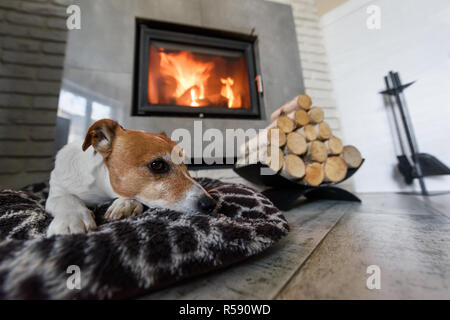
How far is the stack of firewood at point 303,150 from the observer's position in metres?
1.24

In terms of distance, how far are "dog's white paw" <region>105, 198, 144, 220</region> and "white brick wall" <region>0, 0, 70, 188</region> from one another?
4.35 ft

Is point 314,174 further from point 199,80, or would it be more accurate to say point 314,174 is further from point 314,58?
point 314,58

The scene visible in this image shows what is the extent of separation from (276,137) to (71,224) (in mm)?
1122

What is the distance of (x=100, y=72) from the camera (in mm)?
1643

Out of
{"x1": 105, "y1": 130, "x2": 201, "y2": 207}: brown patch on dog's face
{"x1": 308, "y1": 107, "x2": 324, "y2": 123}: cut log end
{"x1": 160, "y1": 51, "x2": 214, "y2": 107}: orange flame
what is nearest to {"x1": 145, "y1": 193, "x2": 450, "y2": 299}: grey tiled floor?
{"x1": 105, "y1": 130, "x2": 201, "y2": 207}: brown patch on dog's face

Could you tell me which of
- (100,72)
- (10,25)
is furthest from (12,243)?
(10,25)

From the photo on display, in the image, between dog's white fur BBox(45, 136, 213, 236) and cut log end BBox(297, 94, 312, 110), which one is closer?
dog's white fur BBox(45, 136, 213, 236)

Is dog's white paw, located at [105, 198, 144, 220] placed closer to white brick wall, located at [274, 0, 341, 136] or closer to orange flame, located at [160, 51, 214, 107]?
orange flame, located at [160, 51, 214, 107]

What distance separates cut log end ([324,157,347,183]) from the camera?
135cm

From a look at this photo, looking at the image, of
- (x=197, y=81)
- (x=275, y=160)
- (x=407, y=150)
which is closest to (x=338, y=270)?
(x=275, y=160)

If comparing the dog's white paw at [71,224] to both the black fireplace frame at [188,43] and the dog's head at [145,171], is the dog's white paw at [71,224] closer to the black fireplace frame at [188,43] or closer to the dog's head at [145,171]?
the dog's head at [145,171]

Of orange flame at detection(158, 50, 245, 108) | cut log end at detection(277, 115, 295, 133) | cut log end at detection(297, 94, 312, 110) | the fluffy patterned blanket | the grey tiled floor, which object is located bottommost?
the grey tiled floor

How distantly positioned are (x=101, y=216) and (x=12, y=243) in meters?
0.35

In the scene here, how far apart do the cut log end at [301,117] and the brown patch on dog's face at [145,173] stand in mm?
989
